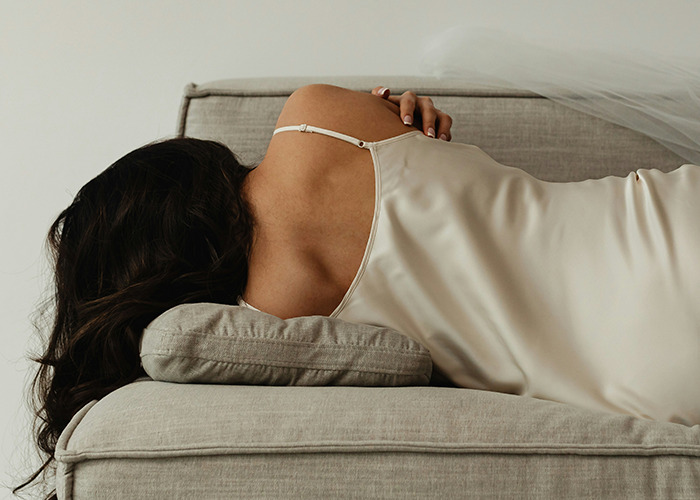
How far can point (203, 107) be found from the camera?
1516mm

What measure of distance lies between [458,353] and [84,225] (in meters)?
0.65

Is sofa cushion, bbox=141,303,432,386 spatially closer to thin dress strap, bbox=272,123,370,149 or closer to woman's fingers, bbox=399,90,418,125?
thin dress strap, bbox=272,123,370,149

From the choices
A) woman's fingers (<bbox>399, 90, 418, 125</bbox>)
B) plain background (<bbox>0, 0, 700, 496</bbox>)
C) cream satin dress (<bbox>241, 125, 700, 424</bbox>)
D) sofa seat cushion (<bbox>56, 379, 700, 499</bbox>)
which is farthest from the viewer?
plain background (<bbox>0, 0, 700, 496</bbox>)

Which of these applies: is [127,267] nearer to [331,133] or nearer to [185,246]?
[185,246]

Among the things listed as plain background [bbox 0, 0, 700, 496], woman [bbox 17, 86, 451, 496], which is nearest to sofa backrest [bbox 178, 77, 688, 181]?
plain background [bbox 0, 0, 700, 496]

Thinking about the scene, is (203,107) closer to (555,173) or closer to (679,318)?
(555,173)

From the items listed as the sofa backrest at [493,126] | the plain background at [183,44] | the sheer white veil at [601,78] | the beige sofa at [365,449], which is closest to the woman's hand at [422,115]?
the sofa backrest at [493,126]

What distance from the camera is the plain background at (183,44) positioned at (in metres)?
1.76

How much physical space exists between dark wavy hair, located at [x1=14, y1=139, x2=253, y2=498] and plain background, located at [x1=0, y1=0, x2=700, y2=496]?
74cm

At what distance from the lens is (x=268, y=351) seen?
2.85ft

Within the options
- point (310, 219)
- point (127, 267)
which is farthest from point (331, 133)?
point (127, 267)

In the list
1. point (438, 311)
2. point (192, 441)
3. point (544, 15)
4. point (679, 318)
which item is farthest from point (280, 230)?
point (544, 15)

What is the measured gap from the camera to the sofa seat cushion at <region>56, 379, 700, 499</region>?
70 cm

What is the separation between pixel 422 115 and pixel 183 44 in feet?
2.88
